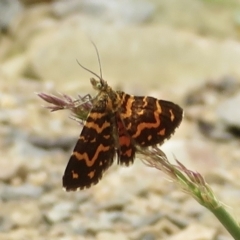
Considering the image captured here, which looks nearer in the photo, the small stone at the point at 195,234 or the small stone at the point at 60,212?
the small stone at the point at 195,234

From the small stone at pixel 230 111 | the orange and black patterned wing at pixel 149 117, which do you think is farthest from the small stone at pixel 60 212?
the small stone at pixel 230 111

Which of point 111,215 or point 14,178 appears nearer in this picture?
point 111,215

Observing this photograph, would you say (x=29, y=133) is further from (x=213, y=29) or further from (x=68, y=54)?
(x=213, y=29)

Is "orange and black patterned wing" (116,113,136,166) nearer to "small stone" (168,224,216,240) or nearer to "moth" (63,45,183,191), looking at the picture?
"moth" (63,45,183,191)

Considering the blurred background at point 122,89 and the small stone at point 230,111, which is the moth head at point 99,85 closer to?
the blurred background at point 122,89

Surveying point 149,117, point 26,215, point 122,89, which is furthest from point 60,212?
point 122,89

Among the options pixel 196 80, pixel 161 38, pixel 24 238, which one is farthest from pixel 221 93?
pixel 24 238
